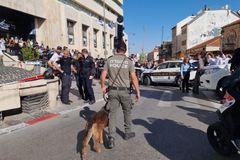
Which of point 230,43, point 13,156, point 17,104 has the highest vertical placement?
A: point 230,43

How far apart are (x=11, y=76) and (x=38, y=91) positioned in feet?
3.40

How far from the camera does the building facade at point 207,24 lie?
60750 mm

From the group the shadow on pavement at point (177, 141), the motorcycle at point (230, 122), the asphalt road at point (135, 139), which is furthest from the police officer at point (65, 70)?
the motorcycle at point (230, 122)

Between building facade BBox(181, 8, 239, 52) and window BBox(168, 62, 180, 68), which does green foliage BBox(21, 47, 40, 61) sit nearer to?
window BBox(168, 62, 180, 68)

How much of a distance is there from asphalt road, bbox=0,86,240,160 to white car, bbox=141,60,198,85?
8639 mm

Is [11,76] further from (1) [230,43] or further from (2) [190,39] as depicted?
(2) [190,39]

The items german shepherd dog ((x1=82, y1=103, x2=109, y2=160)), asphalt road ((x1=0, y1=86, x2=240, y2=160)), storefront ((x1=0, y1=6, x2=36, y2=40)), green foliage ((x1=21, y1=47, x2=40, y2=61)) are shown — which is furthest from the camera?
storefront ((x1=0, y1=6, x2=36, y2=40))

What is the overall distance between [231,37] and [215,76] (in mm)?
38309

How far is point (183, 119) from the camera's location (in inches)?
285

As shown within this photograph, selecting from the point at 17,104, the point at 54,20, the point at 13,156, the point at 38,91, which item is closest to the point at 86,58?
the point at 38,91

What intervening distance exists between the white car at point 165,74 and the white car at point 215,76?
16.1 ft

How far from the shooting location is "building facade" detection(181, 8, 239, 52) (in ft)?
199

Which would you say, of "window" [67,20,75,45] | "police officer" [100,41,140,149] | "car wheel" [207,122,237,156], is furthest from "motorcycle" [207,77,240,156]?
"window" [67,20,75,45]

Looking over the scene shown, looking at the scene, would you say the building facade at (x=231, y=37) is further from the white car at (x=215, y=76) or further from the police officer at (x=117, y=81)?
the police officer at (x=117, y=81)
